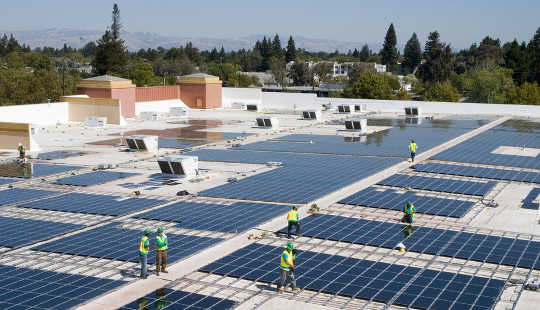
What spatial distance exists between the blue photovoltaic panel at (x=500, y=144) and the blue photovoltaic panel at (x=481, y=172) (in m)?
2.35

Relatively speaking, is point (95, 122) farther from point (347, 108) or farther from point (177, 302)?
point (177, 302)

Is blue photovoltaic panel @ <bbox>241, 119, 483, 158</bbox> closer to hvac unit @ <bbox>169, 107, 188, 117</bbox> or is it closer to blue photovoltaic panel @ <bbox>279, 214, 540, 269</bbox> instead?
blue photovoltaic panel @ <bbox>279, 214, 540, 269</bbox>

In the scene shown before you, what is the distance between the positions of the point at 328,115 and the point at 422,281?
54715mm

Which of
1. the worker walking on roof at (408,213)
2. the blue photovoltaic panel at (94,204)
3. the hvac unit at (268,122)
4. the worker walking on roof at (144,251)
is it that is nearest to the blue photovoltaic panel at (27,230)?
the blue photovoltaic panel at (94,204)

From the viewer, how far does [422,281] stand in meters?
19.1

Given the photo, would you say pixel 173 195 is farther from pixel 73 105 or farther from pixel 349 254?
pixel 73 105

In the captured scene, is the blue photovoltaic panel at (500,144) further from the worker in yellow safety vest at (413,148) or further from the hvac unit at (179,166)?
the hvac unit at (179,166)

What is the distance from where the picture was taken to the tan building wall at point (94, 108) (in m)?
62.7

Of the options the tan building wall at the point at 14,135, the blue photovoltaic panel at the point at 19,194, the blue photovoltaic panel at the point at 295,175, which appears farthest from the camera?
the tan building wall at the point at 14,135

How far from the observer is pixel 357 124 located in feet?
190

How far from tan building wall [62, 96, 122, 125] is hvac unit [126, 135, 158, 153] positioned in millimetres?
17578

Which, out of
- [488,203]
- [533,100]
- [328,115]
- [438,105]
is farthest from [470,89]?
[488,203]

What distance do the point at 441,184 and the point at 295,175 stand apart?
797 cm

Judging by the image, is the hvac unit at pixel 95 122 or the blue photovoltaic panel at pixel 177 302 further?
the hvac unit at pixel 95 122
